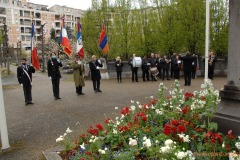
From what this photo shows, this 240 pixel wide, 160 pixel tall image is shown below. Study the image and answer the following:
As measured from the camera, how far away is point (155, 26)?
2417 centimetres

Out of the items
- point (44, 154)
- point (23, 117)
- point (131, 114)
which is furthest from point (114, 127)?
point (23, 117)

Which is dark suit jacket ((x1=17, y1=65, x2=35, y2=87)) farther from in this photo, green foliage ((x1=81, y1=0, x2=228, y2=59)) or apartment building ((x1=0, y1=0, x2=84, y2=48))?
apartment building ((x1=0, y1=0, x2=84, y2=48))

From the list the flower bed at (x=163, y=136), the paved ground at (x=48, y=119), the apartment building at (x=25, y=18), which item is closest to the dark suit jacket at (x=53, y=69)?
the paved ground at (x=48, y=119)

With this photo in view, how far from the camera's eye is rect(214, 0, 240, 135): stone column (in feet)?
15.4

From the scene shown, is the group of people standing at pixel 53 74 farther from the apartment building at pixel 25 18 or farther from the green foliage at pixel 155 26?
the apartment building at pixel 25 18

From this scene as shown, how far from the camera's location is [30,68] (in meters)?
11.1

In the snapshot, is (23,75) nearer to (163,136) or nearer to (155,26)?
(163,136)

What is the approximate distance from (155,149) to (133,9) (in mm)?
24328

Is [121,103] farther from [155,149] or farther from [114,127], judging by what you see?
[155,149]

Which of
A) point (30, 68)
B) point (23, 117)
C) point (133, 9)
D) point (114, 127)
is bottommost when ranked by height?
point (23, 117)

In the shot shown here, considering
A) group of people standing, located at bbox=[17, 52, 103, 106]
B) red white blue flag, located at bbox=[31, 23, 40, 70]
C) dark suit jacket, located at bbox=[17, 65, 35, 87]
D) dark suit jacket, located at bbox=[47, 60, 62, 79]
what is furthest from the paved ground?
red white blue flag, located at bbox=[31, 23, 40, 70]

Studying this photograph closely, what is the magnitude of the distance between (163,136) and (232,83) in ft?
6.91

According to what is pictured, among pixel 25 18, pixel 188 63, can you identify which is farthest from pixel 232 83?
pixel 25 18

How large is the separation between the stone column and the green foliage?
706 inches
